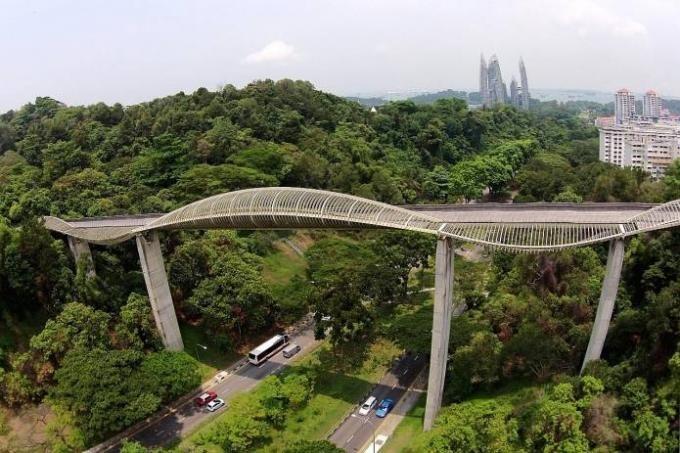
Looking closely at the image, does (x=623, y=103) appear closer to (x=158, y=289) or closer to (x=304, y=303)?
(x=304, y=303)

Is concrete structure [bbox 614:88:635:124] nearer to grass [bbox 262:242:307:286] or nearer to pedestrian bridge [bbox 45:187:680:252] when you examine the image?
grass [bbox 262:242:307:286]

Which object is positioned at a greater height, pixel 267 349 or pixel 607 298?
pixel 607 298

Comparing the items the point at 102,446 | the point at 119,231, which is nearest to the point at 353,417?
the point at 102,446

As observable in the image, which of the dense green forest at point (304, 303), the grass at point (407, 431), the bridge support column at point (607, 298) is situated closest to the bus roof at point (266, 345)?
the dense green forest at point (304, 303)

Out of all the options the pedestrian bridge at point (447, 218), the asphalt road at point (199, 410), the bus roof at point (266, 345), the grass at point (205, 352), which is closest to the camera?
the pedestrian bridge at point (447, 218)

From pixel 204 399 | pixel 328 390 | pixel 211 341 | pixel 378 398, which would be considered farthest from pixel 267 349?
pixel 378 398

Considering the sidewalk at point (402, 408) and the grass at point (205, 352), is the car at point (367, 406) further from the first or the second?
the grass at point (205, 352)
